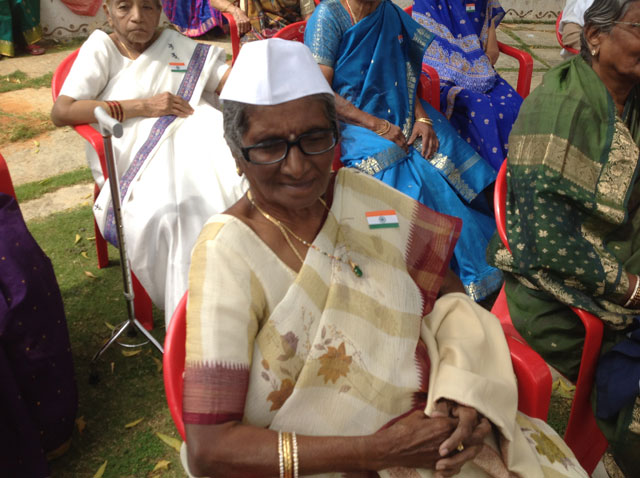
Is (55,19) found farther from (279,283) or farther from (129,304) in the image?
(279,283)

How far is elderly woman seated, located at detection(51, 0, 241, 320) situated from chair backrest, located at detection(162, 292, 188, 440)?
114 cm

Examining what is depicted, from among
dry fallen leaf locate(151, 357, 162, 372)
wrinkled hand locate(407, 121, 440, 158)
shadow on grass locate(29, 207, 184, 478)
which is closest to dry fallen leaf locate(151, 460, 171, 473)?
shadow on grass locate(29, 207, 184, 478)

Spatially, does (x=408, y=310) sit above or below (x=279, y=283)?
below

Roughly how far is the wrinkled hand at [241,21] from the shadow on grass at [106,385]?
2001 millimetres

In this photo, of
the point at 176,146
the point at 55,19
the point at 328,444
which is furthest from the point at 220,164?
the point at 55,19

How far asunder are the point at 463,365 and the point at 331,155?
667 millimetres

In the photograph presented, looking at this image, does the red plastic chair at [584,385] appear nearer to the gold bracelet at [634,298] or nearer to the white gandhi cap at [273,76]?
the gold bracelet at [634,298]

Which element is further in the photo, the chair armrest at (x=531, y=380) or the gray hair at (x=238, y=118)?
the chair armrest at (x=531, y=380)

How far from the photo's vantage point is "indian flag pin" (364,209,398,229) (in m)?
1.76

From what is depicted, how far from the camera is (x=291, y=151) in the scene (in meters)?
1.53

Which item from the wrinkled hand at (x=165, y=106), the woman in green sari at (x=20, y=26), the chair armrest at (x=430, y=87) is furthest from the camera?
the woman in green sari at (x=20, y=26)

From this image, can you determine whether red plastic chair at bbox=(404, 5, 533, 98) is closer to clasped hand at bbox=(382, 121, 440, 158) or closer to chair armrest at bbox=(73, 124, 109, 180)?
clasped hand at bbox=(382, 121, 440, 158)

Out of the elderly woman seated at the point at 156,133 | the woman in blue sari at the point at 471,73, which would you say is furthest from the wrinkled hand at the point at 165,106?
the woman in blue sari at the point at 471,73

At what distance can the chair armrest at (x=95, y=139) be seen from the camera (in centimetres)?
282
